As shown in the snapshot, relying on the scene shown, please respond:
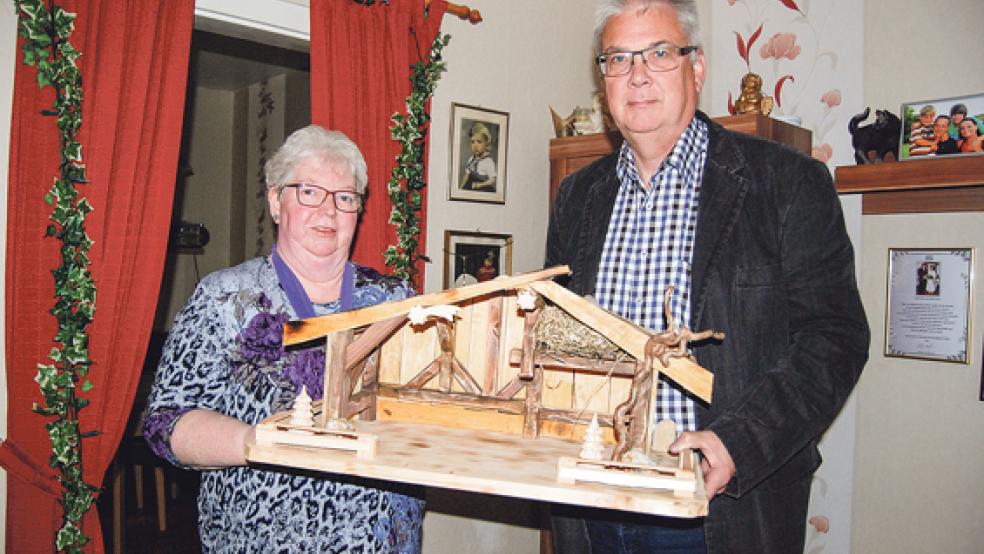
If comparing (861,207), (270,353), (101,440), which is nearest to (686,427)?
(270,353)

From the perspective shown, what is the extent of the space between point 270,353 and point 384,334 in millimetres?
314

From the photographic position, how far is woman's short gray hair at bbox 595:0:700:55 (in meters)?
1.60

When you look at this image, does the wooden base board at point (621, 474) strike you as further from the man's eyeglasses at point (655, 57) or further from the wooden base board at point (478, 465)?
the man's eyeglasses at point (655, 57)

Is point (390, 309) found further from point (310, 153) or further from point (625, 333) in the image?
point (310, 153)

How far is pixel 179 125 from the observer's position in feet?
8.05

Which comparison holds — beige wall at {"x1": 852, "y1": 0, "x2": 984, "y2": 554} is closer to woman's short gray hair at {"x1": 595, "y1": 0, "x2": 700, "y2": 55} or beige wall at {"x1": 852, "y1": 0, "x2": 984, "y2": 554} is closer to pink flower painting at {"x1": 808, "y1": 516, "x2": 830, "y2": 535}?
pink flower painting at {"x1": 808, "y1": 516, "x2": 830, "y2": 535}

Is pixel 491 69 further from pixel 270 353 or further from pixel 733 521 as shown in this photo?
pixel 733 521

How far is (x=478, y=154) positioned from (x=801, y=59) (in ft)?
Result: 5.21

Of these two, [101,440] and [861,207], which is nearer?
[101,440]

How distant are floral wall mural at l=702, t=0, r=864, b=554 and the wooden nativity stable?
2158 millimetres

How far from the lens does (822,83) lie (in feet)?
10.8

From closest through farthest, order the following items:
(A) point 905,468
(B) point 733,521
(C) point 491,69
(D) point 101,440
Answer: (B) point 733,521 → (D) point 101,440 → (A) point 905,468 → (C) point 491,69

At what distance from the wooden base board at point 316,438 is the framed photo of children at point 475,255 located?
1837 mm

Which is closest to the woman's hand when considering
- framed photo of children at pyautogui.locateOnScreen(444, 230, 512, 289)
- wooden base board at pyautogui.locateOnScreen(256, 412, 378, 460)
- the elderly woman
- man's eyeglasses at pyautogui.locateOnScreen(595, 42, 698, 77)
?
the elderly woman
